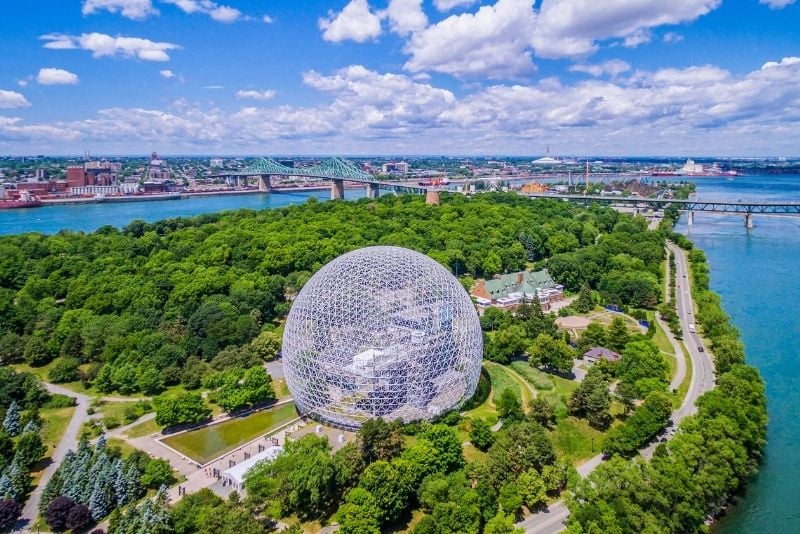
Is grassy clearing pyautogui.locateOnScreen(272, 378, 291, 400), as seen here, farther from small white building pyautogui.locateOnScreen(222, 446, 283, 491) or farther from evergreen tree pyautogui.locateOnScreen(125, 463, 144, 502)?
evergreen tree pyautogui.locateOnScreen(125, 463, 144, 502)

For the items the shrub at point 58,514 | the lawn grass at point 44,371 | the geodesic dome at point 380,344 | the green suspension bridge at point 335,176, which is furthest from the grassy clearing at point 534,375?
the green suspension bridge at point 335,176

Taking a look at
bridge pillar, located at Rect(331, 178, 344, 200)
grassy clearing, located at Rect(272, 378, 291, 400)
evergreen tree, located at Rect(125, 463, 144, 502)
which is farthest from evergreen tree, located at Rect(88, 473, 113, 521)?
bridge pillar, located at Rect(331, 178, 344, 200)

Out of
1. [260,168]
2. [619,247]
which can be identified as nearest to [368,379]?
[619,247]

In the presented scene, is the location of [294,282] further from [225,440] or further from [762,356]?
[762,356]

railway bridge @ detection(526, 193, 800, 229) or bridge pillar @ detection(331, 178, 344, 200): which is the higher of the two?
bridge pillar @ detection(331, 178, 344, 200)

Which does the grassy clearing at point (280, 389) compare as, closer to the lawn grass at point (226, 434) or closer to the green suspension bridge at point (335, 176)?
the lawn grass at point (226, 434)
